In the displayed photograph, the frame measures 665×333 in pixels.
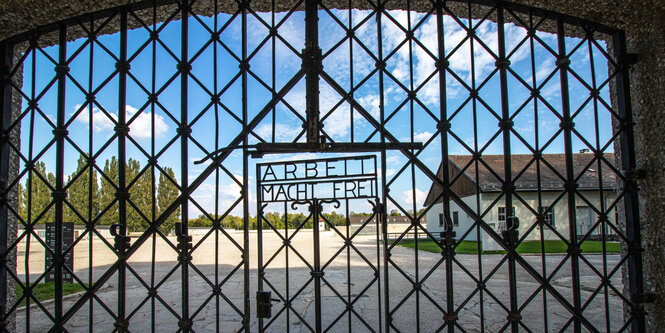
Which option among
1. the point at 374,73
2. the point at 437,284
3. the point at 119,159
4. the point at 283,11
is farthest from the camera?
the point at 437,284

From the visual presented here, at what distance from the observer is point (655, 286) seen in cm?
272

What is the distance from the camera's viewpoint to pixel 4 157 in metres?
2.78

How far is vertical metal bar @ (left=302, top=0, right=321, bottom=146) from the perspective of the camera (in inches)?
106

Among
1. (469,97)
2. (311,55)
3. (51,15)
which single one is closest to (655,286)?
(469,97)

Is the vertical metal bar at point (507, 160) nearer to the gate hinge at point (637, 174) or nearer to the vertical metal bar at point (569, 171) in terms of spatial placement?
the vertical metal bar at point (569, 171)

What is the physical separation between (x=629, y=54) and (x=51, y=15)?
4.48 metres

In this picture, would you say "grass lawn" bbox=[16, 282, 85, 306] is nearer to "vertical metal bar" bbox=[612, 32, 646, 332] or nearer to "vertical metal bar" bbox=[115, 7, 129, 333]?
"vertical metal bar" bbox=[115, 7, 129, 333]

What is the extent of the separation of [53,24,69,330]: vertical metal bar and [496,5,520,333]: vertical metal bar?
322 cm

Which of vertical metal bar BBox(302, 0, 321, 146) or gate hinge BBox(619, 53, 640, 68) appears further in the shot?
gate hinge BBox(619, 53, 640, 68)

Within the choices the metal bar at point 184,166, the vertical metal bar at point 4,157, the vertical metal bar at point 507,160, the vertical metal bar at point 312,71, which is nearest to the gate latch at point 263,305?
the metal bar at point 184,166

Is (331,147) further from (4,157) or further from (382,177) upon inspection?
(4,157)

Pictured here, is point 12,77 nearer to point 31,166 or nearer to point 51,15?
point 51,15

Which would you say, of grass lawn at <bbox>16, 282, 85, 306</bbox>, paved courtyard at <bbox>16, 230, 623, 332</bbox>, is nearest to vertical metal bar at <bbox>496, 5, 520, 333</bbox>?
paved courtyard at <bbox>16, 230, 623, 332</bbox>

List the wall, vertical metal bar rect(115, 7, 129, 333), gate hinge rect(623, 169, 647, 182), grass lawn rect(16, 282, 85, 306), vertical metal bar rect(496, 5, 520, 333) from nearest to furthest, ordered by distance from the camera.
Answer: vertical metal bar rect(115, 7, 129, 333), vertical metal bar rect(496, 5, 520, 333), gate hinge rect(623, 169, 647, 182), grass lawn rect(16, 282, 85, 306), the wall
